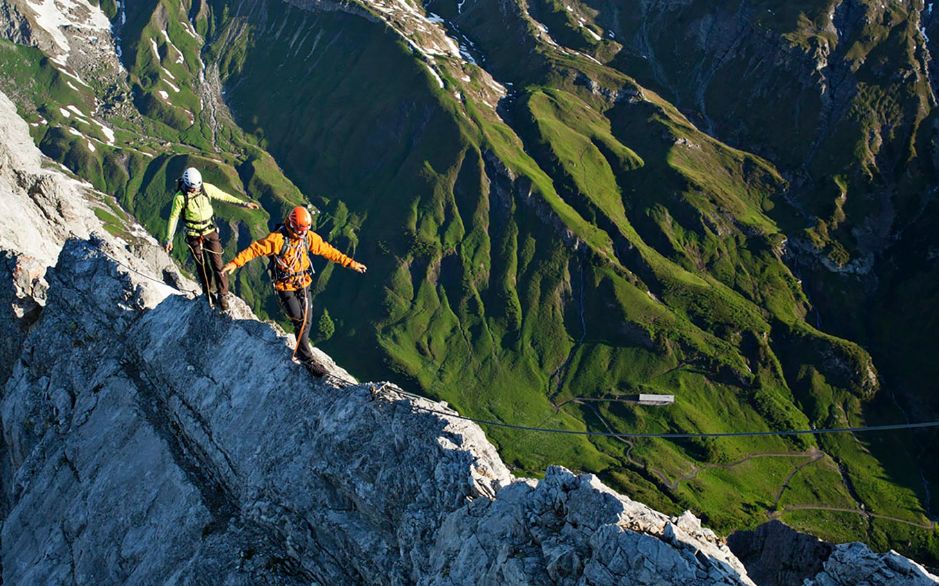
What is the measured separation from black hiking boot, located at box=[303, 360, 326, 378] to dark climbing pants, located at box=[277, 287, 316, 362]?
27cm

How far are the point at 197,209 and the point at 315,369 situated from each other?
10.2 meters

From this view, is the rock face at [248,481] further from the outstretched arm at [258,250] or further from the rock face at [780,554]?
the rock face at [780,554]

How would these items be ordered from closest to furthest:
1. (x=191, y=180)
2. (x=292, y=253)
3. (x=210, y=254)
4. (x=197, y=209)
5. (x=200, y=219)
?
1. (x=292, y=253)
2. (x=191, y=180)
3. (x=197, y=209)
4. (x=200, y=219)
5. (x=210, y=254)

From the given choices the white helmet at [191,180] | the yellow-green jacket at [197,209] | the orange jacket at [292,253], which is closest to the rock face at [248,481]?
the orange jacket at [292,253]

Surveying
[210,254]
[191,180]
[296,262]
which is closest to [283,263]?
[296,262]


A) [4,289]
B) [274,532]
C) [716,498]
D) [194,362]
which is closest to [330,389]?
[274,532]

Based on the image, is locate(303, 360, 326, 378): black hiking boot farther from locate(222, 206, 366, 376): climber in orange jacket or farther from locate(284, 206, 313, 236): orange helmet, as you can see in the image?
locate(284, 206, 313, 236): orange helmet

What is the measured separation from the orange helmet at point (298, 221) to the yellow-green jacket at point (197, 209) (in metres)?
6.08

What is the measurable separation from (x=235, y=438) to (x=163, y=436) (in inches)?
252

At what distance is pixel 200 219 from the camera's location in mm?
32344

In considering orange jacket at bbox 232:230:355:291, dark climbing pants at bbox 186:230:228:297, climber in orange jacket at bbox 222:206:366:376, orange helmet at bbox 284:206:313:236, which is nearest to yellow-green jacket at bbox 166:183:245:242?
dark climbing pants at bbox 186:230:228:297

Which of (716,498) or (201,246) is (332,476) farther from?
(716,498)

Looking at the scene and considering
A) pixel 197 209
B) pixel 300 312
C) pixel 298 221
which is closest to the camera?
pixel 298 221

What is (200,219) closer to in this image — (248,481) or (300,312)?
(300,312)
